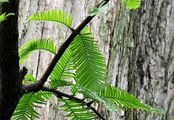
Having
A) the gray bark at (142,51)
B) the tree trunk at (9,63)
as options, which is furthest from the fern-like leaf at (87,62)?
the gray bark at (142,51)

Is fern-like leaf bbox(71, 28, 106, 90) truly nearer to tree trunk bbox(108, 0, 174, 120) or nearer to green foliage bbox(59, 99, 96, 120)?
green foliage bbox(59, 99, 96, 120)

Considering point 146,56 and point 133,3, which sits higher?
point 133,3

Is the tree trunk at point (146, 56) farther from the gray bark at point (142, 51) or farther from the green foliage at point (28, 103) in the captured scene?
the green foliage at point (28, 103)

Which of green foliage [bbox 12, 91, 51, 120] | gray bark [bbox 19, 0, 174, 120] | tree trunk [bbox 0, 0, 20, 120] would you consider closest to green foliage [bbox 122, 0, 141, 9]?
tree trunk [bbox 0, 0, 20, 120]

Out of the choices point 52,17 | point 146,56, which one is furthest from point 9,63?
point 146,56

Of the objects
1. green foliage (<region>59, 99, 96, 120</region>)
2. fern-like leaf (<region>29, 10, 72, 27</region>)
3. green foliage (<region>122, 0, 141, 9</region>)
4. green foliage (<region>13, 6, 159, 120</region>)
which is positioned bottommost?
green foliage (<region>59, 99, 96, 120</region>)

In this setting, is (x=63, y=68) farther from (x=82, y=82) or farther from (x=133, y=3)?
(x=133, y=3)

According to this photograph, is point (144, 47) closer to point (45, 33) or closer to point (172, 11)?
point (172, 11)
